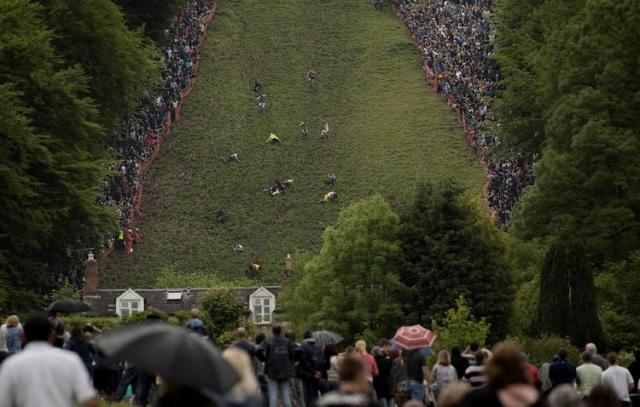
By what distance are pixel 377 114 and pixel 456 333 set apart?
50.2 metres

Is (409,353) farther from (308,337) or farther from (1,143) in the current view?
(1,143)

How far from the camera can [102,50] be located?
240 ft

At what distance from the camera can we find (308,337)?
3288 centimetres

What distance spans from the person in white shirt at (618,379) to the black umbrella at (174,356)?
15.1 m

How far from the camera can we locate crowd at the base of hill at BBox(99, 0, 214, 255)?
286ft

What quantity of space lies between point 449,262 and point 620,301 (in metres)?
5.36

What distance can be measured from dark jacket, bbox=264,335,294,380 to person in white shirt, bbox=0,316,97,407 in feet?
43.2

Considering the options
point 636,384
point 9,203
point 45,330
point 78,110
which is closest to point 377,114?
point 78,110

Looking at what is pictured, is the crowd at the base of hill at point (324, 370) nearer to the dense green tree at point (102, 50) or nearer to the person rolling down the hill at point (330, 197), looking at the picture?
the dense green tree at point (102, 50)

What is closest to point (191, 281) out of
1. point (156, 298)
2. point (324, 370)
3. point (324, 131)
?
point (156, 298)

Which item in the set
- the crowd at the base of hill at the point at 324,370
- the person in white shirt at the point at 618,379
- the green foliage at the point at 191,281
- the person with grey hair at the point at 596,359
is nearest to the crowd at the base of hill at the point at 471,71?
the green foliage at the point at 191,281

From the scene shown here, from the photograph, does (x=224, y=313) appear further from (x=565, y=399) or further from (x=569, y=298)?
(x=565, y=399)

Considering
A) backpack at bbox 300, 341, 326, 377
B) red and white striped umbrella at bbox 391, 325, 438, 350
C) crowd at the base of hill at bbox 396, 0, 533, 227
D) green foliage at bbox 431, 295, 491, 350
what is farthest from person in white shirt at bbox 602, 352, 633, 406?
crowd at the base of hill at bbox 396, 0, 533, 227

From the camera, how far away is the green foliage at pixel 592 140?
5750cm
